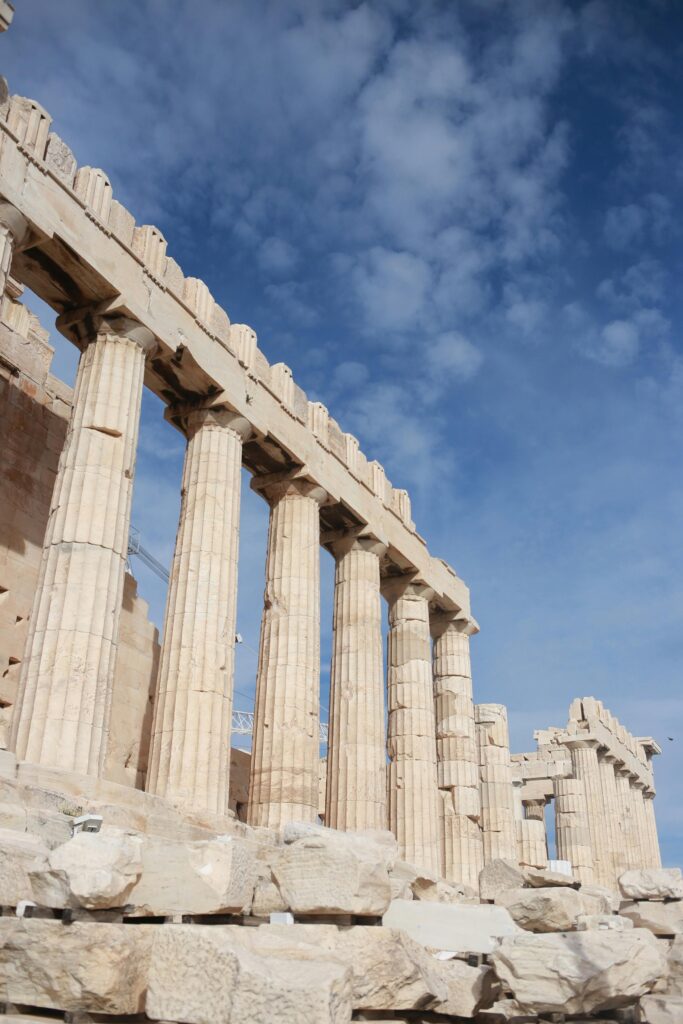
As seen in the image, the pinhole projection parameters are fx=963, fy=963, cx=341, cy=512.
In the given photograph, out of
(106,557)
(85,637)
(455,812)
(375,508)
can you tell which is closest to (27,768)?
(85,637)

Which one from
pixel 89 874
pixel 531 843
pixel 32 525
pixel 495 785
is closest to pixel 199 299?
pixel 32 525

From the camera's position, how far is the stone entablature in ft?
51.1

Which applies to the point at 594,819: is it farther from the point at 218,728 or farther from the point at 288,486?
the point at 218,728

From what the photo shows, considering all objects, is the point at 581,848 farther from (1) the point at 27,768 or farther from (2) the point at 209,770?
(1) the point at 27,768

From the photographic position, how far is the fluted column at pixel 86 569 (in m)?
13.7

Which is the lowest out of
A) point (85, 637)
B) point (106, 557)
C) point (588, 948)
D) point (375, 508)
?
point (588, 948)

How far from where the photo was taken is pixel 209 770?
53.7ft

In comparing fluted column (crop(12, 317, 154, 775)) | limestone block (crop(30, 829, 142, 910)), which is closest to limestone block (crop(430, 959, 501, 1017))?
limestone block (crop(30, 829, 142, 910))

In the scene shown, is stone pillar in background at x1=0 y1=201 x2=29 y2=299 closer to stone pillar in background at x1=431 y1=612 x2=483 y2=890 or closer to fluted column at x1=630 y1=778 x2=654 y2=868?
stone pillar in background at x1=431 y1=612 x2=483 y2=890

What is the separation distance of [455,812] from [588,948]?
19202mm

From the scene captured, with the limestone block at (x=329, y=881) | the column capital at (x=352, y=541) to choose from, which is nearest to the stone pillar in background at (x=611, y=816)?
the column capital at (x=352, y=541)

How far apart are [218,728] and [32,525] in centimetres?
586

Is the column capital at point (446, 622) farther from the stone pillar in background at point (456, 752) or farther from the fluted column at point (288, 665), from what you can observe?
the fluted column at point (288, 665)

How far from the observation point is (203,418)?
19.2 metres
